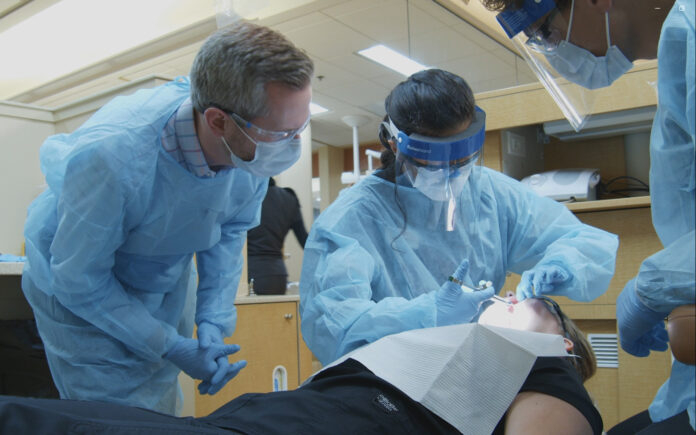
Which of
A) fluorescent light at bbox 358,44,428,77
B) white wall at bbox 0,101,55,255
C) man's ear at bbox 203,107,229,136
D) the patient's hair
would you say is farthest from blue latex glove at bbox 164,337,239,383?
fluorescent light at bbox 358,44,428,77

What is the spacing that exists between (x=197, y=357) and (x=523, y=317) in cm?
89

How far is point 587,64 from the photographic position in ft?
4.04

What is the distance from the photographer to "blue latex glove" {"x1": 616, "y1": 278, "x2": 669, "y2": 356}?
1.11m

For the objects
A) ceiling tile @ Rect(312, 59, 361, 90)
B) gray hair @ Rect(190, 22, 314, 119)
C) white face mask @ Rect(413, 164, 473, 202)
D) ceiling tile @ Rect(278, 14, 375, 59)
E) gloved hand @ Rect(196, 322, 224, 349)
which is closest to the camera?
gray hair @ Rect(190, 22, 314, 119)

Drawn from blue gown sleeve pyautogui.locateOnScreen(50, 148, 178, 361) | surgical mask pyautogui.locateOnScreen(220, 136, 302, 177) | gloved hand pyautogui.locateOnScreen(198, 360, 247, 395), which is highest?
surgical mask pyautogui.locateOnScreen(220, 136, 302, 177)

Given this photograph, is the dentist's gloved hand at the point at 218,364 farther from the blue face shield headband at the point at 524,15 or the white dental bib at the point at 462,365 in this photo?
the blue face shield headband at the point at 524,15

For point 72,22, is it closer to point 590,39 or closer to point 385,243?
point 385,243

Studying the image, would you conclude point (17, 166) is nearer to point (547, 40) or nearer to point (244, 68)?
point (244, 68)

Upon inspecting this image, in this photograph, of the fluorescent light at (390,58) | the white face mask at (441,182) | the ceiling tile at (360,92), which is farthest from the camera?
the ceiling tile at (360,92)

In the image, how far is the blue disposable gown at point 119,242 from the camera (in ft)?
4.69

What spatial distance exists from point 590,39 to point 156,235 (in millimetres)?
1099

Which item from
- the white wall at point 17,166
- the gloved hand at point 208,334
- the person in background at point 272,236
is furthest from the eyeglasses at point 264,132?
the person in background at point 272,236

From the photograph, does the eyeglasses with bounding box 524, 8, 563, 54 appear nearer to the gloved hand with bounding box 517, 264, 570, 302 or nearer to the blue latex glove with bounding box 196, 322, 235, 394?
Answer: the gloved hand with bounding box 517, 264, 570, 302

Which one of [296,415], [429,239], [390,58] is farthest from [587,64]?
[390,58]
